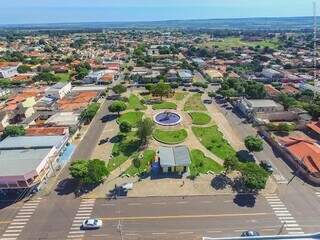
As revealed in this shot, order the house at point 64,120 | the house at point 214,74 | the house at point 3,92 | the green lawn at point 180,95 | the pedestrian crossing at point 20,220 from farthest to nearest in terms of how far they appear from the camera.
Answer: the house at point 214,74 → the house at point 3,92 → the green lawn at point 180,95 → the house at point 64,120 → the pedestrian crossing at point 20,220

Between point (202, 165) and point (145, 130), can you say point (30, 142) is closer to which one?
point (145, 130)

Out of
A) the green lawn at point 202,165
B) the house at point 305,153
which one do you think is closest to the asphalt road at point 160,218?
the green lawn at point 202,165

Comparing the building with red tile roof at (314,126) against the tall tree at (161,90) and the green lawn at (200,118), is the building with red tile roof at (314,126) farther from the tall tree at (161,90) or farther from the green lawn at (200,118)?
the tall tree at (161,90)

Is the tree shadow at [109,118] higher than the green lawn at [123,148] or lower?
higher

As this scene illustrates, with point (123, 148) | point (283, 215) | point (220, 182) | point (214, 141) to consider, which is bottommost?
point (283, 215)

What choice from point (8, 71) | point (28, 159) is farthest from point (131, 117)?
point (8, 71)

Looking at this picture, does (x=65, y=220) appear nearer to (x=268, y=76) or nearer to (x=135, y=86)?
(x=135, y=86)
